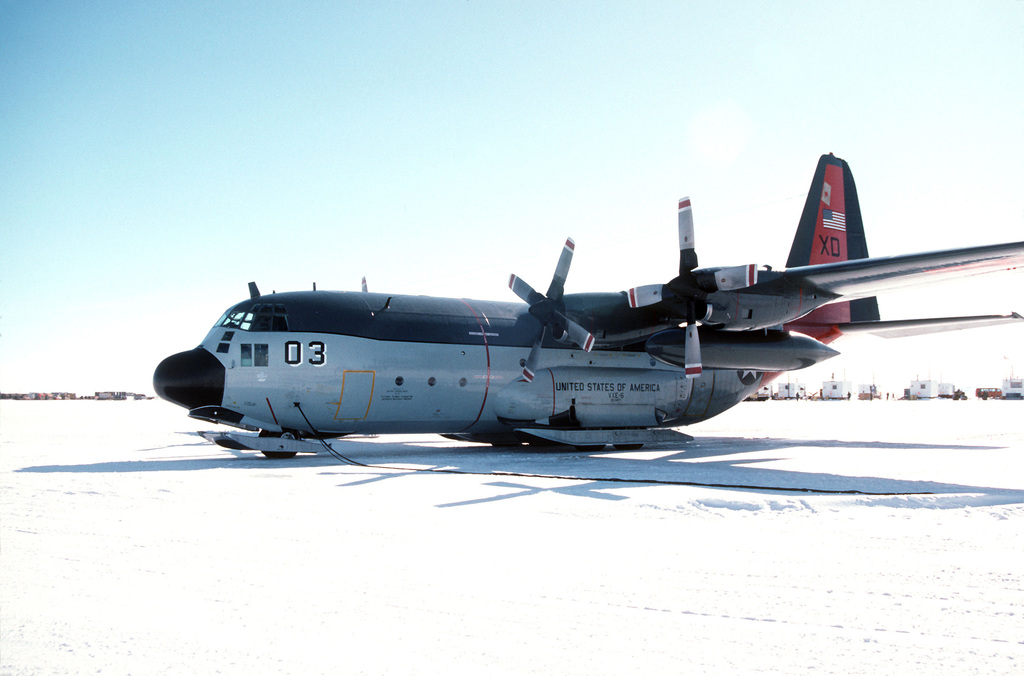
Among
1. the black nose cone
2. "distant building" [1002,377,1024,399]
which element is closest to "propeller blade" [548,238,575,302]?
the black nose cone

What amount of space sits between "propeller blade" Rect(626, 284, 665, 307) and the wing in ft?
8.79

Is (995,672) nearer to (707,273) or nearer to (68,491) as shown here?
(68,491)

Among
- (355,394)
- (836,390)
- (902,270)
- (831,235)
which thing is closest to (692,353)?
(902,270)

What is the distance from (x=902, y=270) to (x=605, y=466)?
7.58 m

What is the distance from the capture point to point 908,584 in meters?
4.67

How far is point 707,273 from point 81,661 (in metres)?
A: 13.5

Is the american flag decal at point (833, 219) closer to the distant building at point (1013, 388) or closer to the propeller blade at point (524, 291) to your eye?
the propeller blade at point (524, 291)

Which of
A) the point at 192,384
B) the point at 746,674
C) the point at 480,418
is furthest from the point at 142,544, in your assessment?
the point at 480,418

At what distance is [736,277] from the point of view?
47.3 feet

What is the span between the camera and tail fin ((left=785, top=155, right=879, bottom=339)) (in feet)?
65.9

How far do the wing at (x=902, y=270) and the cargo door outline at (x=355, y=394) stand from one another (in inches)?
373

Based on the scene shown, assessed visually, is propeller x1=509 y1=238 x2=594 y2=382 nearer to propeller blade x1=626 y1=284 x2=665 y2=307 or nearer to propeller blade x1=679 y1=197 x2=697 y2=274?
propeller blade x1=626 y1=284 x2=665 y2=307

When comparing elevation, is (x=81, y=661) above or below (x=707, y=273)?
below

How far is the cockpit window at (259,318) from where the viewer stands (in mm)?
14766
